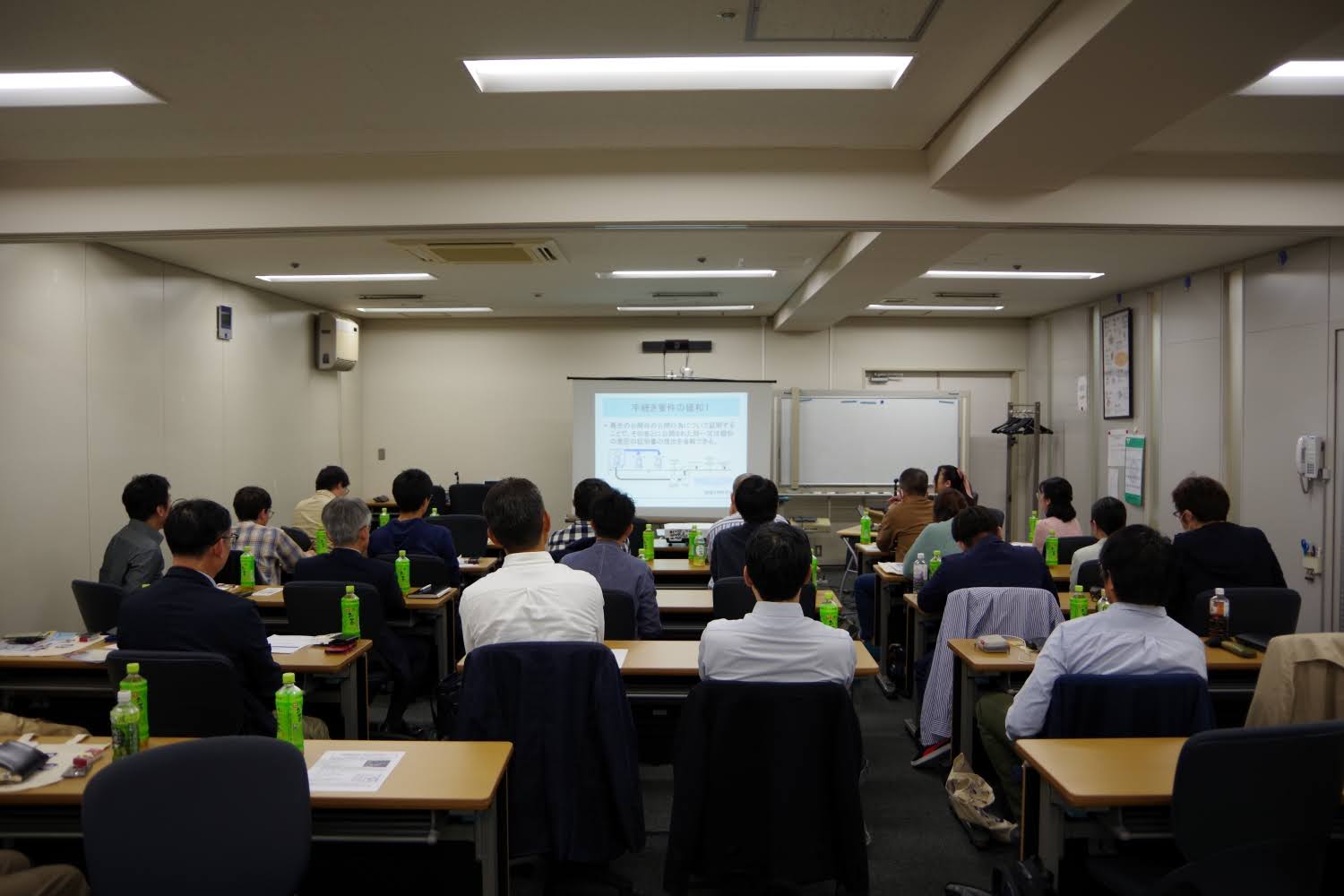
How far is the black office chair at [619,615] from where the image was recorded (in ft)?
11.1

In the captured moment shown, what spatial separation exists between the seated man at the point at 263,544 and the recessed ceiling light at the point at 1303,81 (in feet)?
16.6

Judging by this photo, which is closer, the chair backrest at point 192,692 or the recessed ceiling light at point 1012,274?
the chair backrest at point 192,692

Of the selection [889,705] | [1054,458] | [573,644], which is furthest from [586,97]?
[1054,458]

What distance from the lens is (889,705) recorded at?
15.8 feet

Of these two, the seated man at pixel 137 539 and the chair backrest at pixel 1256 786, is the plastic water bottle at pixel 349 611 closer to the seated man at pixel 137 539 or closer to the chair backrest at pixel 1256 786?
the seated man at pixel 137 539

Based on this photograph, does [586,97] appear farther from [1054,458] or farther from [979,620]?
[1054,458]

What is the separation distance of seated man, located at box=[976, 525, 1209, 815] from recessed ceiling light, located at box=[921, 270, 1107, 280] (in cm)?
483

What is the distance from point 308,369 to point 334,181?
17.0ft

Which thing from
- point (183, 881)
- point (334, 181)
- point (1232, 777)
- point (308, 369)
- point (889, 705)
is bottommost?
point (889, 705)

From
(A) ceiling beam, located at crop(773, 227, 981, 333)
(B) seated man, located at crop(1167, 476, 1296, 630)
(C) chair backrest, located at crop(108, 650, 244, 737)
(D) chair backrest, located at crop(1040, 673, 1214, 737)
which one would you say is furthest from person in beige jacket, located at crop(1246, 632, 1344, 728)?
(C) chair backrest, located at crop(108, 650, 244, 737)

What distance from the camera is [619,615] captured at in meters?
3.39

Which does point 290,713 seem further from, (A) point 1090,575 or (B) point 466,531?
(B) point 466,531

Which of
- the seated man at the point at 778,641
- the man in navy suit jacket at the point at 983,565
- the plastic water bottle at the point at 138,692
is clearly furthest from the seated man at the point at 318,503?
the seated man at the point at 778,641

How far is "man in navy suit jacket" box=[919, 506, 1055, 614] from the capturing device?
371 cm
